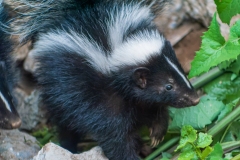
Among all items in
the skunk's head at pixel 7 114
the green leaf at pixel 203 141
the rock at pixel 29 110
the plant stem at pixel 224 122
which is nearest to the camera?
the green leaf at pixel 203 141

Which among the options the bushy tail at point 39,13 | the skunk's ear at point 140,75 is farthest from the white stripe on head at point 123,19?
the skunk's ear at point 140,75

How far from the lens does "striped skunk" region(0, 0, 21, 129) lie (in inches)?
174

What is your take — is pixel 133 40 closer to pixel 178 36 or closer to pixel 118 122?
pixel 118 122

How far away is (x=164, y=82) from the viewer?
15.0 feet

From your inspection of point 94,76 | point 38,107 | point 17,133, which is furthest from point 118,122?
point 38,107

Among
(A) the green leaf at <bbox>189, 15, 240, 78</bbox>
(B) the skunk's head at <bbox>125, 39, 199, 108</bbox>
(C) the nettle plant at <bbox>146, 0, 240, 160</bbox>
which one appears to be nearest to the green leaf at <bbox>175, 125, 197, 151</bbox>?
(C) the nettle plant at <bbox>146, 0, 240, 160</bbox>

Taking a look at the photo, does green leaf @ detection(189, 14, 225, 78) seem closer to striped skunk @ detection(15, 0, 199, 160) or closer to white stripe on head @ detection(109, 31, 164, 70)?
striped skunk @ detection(15, 0, 199, 160)

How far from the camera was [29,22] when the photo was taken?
507 centimetres

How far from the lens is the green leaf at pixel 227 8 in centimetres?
450

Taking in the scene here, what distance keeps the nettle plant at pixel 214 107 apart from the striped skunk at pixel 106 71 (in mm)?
180

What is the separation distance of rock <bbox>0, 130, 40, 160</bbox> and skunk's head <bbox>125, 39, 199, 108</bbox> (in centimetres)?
107

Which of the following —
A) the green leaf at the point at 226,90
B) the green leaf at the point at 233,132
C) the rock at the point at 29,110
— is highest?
the green leaf at the point at 226,90

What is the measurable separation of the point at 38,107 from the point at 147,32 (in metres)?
1.81

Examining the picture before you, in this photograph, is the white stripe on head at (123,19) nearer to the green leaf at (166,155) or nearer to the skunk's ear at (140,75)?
the skunk's ear at (140,75)
